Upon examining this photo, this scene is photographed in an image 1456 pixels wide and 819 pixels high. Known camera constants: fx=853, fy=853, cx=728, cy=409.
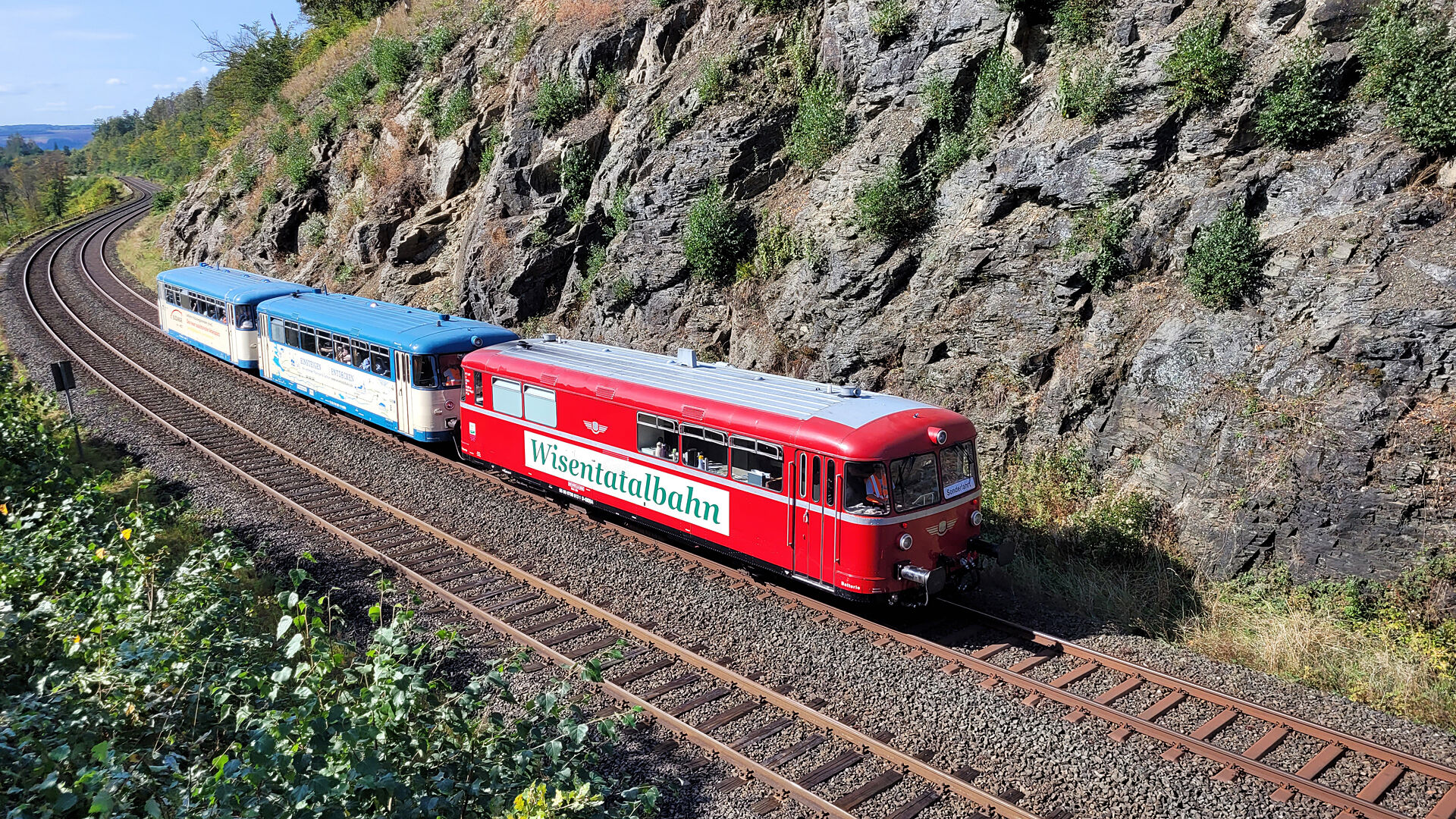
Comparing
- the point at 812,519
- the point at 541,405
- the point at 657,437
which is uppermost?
the point at 541,405

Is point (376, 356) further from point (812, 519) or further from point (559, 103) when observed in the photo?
point (812, 519)

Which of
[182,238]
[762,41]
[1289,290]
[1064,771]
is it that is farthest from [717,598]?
[182,238]

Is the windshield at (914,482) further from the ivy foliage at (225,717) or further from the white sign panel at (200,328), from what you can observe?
the white sign panel at (200,328)

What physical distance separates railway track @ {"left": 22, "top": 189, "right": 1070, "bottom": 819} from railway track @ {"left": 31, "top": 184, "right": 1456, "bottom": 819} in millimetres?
321

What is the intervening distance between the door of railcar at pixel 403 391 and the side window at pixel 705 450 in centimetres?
810

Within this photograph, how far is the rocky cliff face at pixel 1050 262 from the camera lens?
1084cm

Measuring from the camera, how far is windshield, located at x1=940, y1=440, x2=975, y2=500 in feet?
34.8

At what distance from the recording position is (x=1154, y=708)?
8.72 m

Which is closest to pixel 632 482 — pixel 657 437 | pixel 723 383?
pixel 657 437

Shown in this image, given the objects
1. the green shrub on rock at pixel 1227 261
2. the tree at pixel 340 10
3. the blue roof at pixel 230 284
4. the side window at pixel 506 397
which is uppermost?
the tree at pixel 340 10

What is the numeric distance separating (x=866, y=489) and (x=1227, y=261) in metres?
6.81

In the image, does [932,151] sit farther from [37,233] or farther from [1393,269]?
[37,233]

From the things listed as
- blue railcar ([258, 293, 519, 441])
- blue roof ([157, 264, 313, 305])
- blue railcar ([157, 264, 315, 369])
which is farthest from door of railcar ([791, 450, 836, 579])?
blue roof ([157, 264, 313, 305])

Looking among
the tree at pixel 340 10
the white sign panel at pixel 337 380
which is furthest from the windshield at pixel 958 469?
the tree at pixel 340 10
